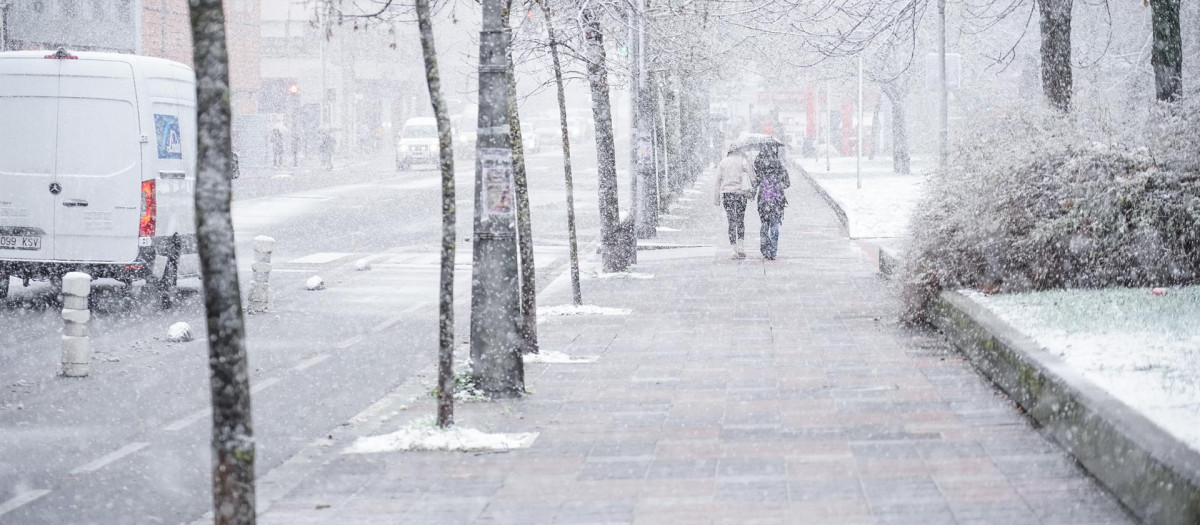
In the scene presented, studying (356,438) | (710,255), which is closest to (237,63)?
(710,255)

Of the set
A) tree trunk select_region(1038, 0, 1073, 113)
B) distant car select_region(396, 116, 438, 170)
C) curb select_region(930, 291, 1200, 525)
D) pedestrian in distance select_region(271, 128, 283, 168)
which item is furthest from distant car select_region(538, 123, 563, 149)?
curb select_region(930, 291, 1200, 525)

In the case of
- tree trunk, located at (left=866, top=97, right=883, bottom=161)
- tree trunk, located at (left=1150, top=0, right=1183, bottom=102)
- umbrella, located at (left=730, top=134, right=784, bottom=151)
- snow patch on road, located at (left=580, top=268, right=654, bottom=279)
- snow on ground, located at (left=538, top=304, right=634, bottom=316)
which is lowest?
snow on ground, located at (left=538, top=304, right=634, bottom=316)

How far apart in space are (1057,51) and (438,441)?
34.7 ft

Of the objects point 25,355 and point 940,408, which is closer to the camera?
point 940,408

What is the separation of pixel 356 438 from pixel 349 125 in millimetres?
72515

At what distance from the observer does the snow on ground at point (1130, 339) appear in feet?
20.5

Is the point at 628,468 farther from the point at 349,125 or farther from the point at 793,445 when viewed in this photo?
the point at 349,125

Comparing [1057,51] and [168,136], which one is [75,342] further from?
[1057,51]

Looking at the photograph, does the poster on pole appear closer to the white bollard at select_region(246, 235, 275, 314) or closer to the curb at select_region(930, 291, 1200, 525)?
the curb at select_region(930, 291, 1200, 525)

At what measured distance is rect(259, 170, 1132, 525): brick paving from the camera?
19.4 ft

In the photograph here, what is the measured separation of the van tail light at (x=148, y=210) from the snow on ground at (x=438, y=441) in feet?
22.8

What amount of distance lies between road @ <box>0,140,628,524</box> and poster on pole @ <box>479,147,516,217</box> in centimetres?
151

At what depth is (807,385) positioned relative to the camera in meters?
9.10

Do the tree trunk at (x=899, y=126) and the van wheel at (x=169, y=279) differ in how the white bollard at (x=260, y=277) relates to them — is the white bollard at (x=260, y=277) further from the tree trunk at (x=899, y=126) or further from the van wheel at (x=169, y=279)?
the tree trunk at (x=899, y=126)
